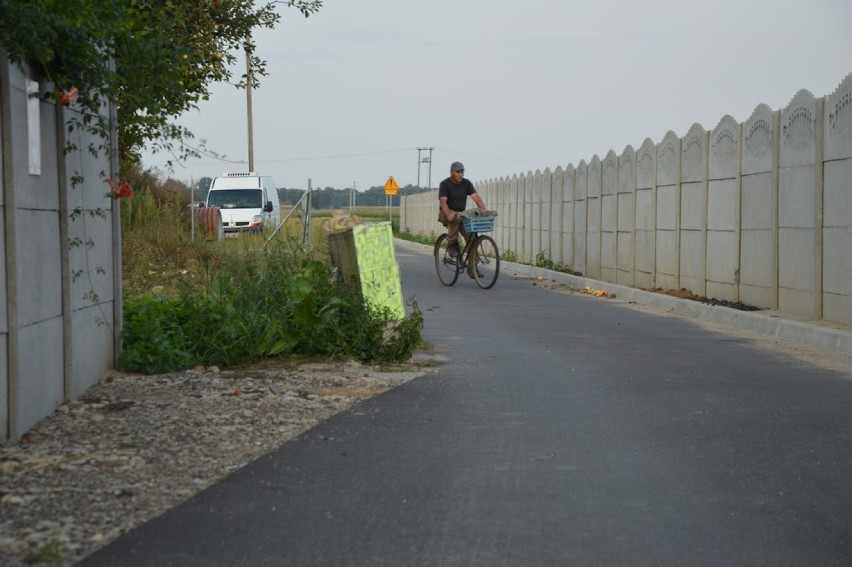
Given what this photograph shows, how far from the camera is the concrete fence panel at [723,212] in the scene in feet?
52.6

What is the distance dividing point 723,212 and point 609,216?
6.43 meters

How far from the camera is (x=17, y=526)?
192 inches

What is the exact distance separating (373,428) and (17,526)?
265 cm

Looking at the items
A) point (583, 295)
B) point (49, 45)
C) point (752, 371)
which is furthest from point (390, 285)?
point (583, 295)

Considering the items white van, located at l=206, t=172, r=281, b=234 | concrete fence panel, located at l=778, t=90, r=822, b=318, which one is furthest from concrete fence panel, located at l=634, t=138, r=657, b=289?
white van, located at l=206, t=172, r=281, b=234

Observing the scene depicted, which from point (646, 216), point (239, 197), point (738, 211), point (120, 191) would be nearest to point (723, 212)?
point (738, 211)

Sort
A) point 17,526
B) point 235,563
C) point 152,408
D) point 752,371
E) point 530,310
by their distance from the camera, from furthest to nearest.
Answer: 1. point 530,310
2. point 752,371
3. point 152,408
4. point 17,526
5. point 235,563

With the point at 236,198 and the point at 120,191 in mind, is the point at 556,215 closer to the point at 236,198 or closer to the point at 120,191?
the point at 236,198

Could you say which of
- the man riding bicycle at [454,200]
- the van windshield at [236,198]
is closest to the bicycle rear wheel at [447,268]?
the man riding bicycle at [454,200]

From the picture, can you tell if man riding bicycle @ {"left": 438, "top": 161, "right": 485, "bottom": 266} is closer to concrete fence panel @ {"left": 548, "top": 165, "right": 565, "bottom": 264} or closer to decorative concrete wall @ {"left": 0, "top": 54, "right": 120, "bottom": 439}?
concrete fence panel @ {"left": 548, "top": 165, "right": 565, "bottom": 264}

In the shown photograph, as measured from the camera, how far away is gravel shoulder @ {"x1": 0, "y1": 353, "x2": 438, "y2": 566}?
496 cm

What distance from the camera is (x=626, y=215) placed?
851 inches

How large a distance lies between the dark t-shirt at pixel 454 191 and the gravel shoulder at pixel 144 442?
Result: 377 inches

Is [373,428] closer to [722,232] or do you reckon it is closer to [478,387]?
[478,387]
